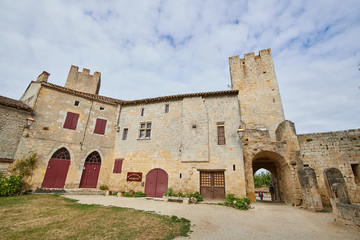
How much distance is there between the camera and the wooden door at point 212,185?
36.1ft

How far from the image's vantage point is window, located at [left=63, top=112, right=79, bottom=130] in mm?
12965

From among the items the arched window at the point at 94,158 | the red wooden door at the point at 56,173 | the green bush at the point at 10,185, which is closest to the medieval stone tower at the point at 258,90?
the arched window at the point at 94,158

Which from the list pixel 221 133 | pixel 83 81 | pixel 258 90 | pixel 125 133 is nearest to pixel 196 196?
pixel 221 133

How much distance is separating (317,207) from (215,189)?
548cm

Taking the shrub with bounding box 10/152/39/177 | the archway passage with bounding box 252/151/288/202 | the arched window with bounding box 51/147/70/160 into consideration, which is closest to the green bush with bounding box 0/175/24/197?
the shrub with bounding box 10/152/39/177

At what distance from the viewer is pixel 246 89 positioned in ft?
55.9

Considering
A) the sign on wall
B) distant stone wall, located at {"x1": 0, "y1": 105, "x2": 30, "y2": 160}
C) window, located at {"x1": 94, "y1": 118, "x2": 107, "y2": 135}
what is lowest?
the sign on wall

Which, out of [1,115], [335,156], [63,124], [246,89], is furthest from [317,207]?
[1,115]

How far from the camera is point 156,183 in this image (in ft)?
40.4

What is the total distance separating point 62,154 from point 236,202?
12.7 metres

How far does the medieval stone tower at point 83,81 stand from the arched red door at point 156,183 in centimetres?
1232

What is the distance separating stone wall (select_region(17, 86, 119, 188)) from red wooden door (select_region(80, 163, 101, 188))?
0.31 meters

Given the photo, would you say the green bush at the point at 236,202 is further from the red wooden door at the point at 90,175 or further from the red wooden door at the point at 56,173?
the red wooden door at the point at 56,173

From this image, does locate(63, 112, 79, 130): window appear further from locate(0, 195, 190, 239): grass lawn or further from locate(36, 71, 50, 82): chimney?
locate(0, 195, 190, 239): grass lawn
